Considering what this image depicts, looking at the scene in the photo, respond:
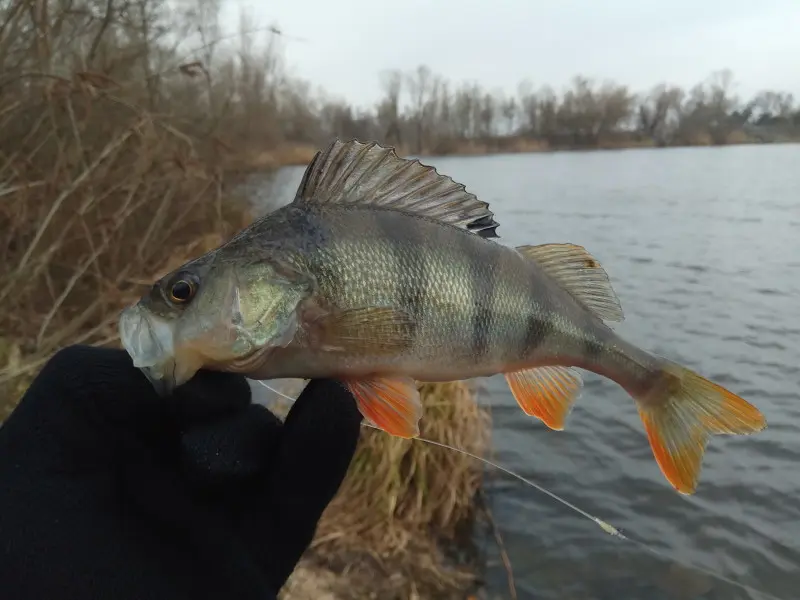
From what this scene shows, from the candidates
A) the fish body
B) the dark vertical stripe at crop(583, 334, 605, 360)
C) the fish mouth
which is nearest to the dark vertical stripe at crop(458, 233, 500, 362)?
the fish body

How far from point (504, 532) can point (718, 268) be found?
33.5 ft

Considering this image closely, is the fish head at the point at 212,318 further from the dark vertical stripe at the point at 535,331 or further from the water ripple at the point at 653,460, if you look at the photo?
the water ripple at the point at 653,460

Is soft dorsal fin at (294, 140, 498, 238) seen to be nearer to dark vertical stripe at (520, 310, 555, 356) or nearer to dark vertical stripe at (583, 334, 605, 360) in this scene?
dark vertical stripe at (520, 310, 555, 356)

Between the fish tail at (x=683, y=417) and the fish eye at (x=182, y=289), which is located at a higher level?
the fish eye at (x=182, y=289)

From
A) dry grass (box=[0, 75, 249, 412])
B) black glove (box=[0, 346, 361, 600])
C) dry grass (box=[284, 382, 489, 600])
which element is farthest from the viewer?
dry grass (box=[0, 75, 249, 412])

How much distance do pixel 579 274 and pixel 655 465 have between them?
5765 millimetres

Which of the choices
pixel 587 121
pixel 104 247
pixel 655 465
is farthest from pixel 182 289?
pixel 587 121

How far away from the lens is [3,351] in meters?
5.62

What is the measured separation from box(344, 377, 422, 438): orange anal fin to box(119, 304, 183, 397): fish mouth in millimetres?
476

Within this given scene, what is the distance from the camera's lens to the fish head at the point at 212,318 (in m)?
1.56

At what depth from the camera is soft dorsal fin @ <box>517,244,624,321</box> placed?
2062mm

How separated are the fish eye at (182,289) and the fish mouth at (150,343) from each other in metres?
0.06

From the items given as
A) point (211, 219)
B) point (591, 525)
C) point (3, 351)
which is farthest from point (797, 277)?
point (3, 351)

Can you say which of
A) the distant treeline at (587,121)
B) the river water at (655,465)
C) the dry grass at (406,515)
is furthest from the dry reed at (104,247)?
the distant treeline at (587,121)
